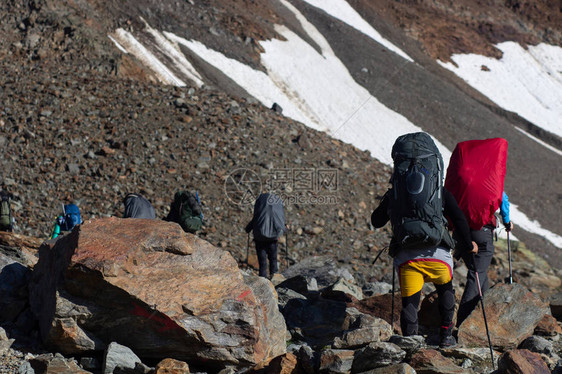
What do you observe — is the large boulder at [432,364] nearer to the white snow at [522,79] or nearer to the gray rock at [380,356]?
the gray rock at [380,356]

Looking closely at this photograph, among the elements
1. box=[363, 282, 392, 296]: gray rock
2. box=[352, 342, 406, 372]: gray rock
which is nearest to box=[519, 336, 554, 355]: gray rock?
box=[352, 342, 406, 372]: gray rock

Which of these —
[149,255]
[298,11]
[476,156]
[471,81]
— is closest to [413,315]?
[476,156]

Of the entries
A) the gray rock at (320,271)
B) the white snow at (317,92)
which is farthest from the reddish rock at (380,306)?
the white snow at (317,92)

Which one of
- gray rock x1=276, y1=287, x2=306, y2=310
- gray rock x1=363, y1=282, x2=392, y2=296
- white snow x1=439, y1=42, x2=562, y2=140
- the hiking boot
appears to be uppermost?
the hiking boot

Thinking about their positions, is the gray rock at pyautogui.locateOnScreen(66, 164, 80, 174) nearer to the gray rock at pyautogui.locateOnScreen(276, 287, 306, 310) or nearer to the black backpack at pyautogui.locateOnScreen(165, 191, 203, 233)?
the black backpack at pyautogui.locateOnScreen(165, 191, 203, 233)

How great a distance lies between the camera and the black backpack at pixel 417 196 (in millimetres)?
5609

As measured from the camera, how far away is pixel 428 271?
5906 mm

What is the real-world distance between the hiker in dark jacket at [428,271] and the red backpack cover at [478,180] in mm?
733

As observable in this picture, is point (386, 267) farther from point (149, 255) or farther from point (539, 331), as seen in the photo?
point (149, 255)

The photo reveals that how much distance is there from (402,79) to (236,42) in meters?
12.8

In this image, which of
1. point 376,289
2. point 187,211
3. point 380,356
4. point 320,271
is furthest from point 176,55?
point 380,356

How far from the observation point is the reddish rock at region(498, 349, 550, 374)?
476cm

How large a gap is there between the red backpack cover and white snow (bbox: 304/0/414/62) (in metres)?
45.0

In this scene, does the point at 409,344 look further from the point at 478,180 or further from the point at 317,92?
the point at 317,92
